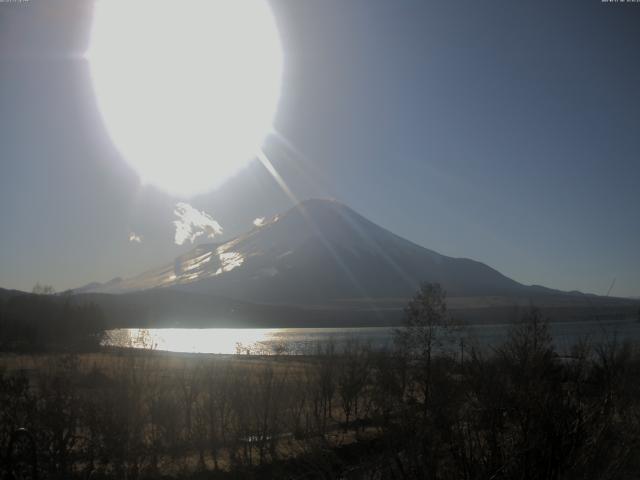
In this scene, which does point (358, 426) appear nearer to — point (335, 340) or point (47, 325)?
point (335, 340)

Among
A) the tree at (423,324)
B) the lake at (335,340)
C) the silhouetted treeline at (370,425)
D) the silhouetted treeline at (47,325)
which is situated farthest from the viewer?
the silhouetted treeline at (47,325)

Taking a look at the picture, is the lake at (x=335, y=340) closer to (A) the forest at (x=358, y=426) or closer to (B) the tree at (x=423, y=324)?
(B) the tree at (x=423, y=324)

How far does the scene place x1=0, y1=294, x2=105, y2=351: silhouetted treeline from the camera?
44.7m

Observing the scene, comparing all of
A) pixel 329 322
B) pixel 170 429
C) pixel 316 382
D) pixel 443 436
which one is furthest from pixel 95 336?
pixel 329 322

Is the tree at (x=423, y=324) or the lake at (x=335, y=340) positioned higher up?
the tree at (x=423, y=324)

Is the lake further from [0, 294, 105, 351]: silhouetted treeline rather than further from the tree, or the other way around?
[0, 294, 105, 351]: silhouetted treeline

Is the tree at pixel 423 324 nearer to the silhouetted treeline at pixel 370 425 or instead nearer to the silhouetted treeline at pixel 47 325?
the silhouetted treeline at pixel 370 425

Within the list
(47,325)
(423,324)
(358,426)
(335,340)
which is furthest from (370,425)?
(47,325)

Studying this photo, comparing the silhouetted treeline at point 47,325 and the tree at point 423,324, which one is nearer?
the tree at point 423,324

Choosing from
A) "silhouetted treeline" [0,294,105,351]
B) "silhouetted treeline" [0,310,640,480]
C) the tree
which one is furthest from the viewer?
"silhouetted treeline" [0,294,105,351]

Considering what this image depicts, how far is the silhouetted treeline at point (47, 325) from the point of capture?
1759 inches

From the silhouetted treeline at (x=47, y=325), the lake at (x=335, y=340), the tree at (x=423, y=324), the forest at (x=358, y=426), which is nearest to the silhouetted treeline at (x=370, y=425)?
the forest at (x=358, y=426)

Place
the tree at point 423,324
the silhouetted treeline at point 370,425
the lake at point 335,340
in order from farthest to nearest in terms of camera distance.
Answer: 1. the tree at point 423,324
2. the lake at point 335,340
3. the silhouetted treeline at point 370,425

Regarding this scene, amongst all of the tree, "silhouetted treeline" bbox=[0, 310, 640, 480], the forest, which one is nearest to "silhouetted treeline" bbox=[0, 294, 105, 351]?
the tree
